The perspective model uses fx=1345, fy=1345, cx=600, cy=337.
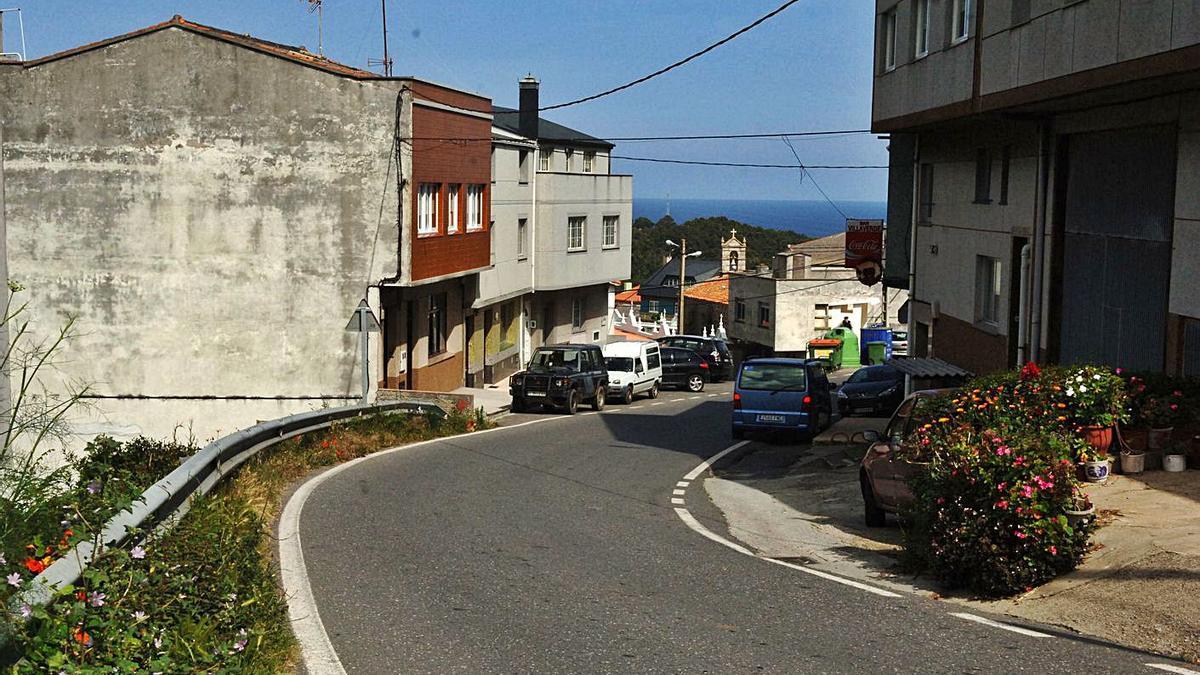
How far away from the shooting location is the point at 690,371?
4738 cm

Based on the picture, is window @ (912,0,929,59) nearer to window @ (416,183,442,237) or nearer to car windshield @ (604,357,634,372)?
window @ (416,183,442,237)

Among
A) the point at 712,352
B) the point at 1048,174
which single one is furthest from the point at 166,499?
the point at 712,352

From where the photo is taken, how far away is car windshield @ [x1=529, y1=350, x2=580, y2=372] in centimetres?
3684

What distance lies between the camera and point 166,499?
8055 mm

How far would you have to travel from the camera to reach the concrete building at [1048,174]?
1667 cm

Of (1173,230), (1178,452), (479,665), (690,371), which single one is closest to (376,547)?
(479,665)

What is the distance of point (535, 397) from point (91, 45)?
14.0 m

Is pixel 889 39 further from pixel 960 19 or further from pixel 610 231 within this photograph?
pixel 610 231

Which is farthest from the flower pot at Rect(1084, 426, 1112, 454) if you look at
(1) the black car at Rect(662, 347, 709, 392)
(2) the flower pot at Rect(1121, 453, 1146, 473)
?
(1) the black car at Rect(662, 347, 709, 392)

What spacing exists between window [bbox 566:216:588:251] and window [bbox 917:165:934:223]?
2377cm

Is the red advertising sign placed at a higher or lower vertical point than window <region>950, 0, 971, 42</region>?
lower

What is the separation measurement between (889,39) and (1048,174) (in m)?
7.98

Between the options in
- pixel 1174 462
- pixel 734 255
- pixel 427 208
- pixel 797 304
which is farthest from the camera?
pixel 734 255

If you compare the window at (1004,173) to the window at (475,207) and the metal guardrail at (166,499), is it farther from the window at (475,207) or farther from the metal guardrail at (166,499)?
the window at (475,207)
